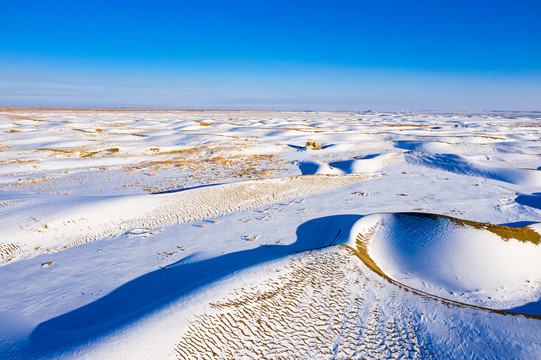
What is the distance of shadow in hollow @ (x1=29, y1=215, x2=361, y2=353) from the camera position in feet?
15.9

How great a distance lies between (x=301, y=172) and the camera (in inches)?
754

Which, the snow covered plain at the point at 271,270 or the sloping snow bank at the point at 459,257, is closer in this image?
the snow covered plain at the point at 271,270

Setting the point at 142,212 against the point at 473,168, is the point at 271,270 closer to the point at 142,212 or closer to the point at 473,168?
the point at 142,212

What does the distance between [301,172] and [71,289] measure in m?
14.3

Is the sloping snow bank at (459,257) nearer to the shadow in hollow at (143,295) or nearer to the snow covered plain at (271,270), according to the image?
the snow covered plain at (271,270)

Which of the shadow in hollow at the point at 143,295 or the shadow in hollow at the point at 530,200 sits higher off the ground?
the shadow in hollow at the point at 143,295

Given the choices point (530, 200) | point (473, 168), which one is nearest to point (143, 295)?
point (530, 200)

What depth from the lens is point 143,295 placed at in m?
6.44

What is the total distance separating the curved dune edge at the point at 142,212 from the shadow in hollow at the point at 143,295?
3.49m

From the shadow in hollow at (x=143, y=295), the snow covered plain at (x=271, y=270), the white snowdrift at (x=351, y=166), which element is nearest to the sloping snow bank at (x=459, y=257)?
the snow covered plain at (x=271, y=270)

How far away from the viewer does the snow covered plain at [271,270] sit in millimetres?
4992

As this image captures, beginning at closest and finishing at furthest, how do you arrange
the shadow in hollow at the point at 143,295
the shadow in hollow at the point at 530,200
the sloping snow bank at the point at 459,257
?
the shadow in hollow at the point at 143,295 → the sloping snow bank at the point at 459,257 → the shadow in hollow at the point at 530,200

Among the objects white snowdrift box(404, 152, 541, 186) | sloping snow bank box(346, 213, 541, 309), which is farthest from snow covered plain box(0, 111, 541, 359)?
white snowdrift box(404, 152, 541, 186)

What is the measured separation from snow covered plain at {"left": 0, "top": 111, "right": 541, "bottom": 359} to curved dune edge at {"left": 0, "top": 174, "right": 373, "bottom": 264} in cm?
6
